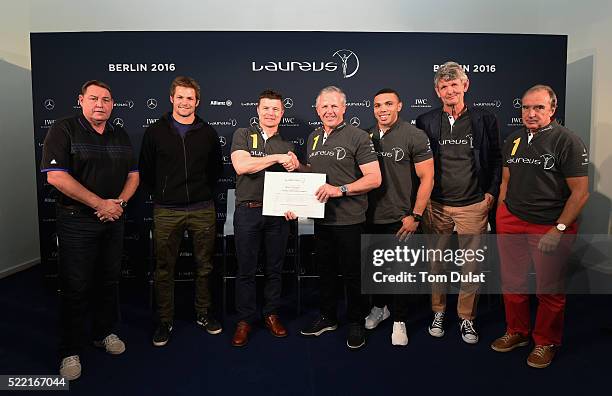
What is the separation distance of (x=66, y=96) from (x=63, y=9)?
1.25 m

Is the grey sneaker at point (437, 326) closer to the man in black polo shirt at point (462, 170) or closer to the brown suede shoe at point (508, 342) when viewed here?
the man in black polo shirt at point (462, 170)

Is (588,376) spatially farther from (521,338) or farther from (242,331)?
(242,331)

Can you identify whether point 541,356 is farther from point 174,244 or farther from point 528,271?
point 174,244

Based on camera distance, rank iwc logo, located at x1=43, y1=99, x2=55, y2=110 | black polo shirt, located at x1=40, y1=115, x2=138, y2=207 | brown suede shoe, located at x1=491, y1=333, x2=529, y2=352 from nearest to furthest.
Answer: black polo shirt, located at x1=40, y1=115, x2=138, y2=207 → brown suede shoe, located at x1=491, y1=333, x2=529, y2=352 → iwc logo, located at x1=43, y1=99, x2=55, y2=110

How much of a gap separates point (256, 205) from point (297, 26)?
9.04 feet

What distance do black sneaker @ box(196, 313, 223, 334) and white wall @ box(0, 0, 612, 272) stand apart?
107 inches

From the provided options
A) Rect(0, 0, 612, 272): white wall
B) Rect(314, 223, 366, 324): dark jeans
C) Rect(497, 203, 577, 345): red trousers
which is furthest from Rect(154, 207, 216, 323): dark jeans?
Rect(0, 0, 612, 272): white wall

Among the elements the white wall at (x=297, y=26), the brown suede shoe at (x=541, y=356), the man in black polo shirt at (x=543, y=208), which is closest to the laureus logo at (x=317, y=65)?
the white wall at (x=297, y=26)

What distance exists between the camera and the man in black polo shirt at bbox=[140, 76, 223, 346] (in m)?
2.58

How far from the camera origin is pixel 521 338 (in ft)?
8.66

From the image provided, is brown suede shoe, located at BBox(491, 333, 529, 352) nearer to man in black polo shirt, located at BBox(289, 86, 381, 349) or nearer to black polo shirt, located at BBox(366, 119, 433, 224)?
man in black polo shirt, located at BBox(289, 86, 381, 349)

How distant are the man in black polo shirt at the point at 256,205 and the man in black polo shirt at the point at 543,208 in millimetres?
1405

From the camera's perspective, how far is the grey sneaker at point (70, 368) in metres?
2.27

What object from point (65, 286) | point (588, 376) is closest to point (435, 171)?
point (588, 376)
